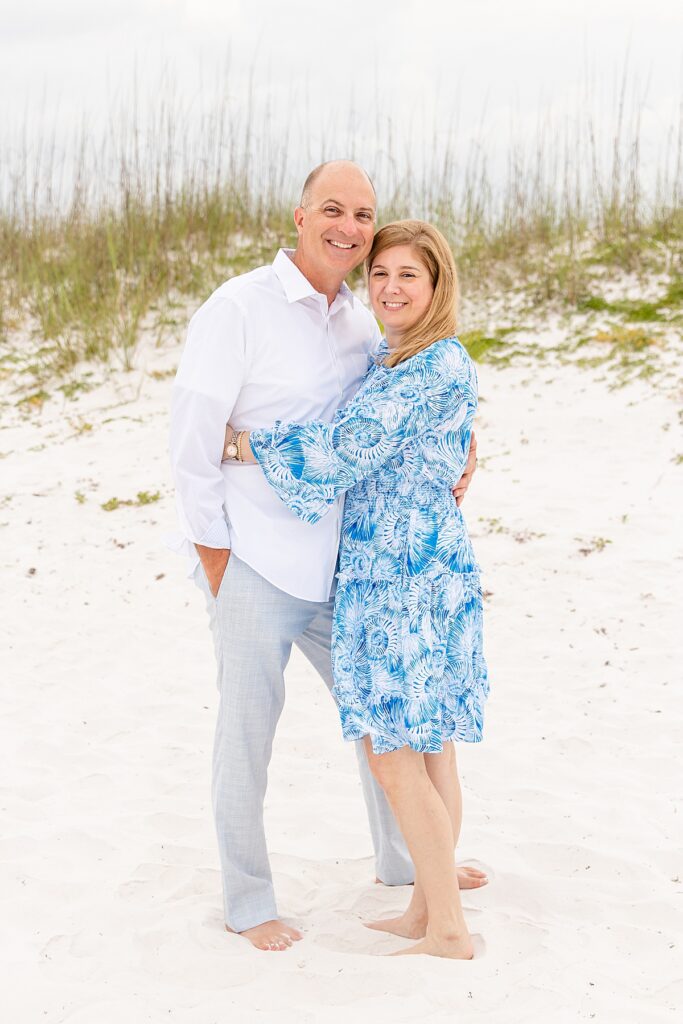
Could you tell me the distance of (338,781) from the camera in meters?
3.13

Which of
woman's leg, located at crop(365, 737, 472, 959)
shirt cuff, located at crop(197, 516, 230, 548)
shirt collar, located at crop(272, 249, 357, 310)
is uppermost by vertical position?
shirt collar, located at crop(272, 249, 357, 310)

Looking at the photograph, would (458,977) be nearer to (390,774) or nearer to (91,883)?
(390,774)

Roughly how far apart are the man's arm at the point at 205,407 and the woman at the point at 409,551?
76 mm

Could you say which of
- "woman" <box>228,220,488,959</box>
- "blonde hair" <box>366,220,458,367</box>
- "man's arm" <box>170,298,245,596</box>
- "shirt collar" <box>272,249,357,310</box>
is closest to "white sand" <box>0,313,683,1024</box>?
"woman" <box>228,220,488,959</box>

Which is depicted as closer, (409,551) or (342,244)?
(409,551)

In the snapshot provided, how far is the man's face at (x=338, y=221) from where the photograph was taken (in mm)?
2189

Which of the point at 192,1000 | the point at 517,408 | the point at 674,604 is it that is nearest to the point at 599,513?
the point at 674,604

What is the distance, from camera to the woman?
6.70ft

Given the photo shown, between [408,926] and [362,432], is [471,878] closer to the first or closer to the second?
[408,926]

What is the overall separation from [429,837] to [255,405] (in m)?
0.97

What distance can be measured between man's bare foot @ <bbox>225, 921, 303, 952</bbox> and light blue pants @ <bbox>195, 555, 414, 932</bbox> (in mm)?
20

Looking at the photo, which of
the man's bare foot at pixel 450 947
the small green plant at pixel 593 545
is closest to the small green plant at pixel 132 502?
the small green plant at pixel 593 545

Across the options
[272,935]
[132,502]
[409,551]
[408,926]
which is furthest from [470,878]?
[132,502]

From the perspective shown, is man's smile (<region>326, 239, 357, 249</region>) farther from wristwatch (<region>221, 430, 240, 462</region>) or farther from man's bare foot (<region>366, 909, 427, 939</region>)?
man's bare foot (<region>366, 909, 427, 939</region>)
